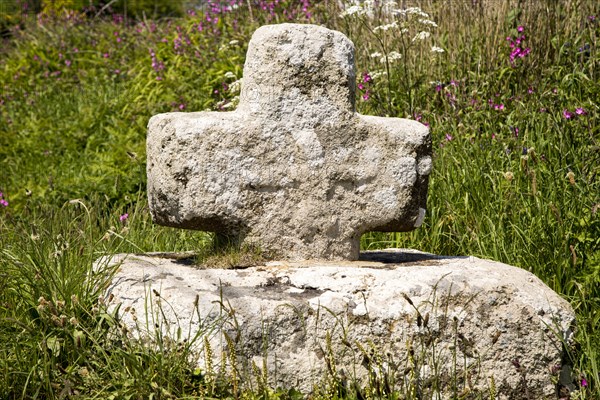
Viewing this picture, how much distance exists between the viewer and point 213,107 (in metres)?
7.46

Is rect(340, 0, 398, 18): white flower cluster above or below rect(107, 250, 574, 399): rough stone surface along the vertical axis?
above

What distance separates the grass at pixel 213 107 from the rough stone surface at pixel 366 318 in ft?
0.50

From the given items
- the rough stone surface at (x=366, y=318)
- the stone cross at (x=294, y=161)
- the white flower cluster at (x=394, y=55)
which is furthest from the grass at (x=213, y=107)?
the stone cross at (x=294, y=161)

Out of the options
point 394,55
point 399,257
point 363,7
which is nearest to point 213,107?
point 363,7

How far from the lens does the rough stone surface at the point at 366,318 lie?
3402 mm

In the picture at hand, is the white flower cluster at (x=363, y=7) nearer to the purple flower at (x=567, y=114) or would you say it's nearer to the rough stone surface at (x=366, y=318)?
the purple flower at (x=567, y=114)

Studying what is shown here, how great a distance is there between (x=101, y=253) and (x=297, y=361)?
123 cm

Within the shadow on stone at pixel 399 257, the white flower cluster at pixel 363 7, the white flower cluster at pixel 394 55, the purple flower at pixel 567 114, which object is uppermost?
the white flower cluster at pixel 363 7

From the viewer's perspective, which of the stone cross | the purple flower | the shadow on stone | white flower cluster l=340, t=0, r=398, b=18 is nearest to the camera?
the stone cross

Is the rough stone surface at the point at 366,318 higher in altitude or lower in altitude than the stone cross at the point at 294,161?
lower

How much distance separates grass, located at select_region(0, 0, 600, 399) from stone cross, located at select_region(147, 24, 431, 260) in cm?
43

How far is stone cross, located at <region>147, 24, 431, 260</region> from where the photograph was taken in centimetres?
386

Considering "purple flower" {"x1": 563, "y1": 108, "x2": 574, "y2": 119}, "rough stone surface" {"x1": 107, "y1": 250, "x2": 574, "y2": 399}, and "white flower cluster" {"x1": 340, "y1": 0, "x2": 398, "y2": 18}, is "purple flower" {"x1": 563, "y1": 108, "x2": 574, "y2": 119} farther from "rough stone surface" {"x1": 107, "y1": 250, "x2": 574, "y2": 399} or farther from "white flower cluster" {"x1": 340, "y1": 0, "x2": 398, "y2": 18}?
"rough stone surface" {"x1": 107, "y1": 250, "x2": 574, "y2": 399}

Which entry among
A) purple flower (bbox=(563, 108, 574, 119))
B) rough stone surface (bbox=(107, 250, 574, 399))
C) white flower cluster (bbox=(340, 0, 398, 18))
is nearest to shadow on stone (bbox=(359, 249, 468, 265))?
rough stone surface (bbox=(107, 250, 574, 399))
